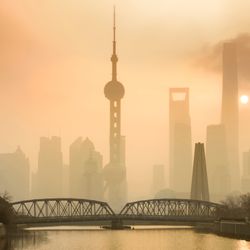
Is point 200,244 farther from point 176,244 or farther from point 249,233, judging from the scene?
point 249,233

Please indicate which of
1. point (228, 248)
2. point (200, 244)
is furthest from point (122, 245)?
point (228, 248)

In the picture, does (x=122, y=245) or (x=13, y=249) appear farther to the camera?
(x=122, y=245)

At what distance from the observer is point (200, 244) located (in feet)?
555

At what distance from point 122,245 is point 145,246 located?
554cm

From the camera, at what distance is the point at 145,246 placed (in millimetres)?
174000

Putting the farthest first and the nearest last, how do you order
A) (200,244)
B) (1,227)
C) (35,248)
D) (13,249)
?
1. (1,227)
2. (200,244)
3. (35,248)
4. (13,249)

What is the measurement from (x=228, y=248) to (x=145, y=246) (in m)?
25.7

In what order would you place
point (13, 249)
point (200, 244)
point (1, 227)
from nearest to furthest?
point (13, 249)
point (200, 244)
point (1, 227)

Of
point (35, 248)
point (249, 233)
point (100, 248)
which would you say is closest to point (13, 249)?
point (35, 248)

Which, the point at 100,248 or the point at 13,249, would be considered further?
the point at 100,248

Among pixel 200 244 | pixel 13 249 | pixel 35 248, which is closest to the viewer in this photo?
pixel 13 249

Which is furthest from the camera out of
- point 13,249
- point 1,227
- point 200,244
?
point 1,227

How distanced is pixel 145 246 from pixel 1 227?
3812 centimetres

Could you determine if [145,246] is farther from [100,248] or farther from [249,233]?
[249,233]
